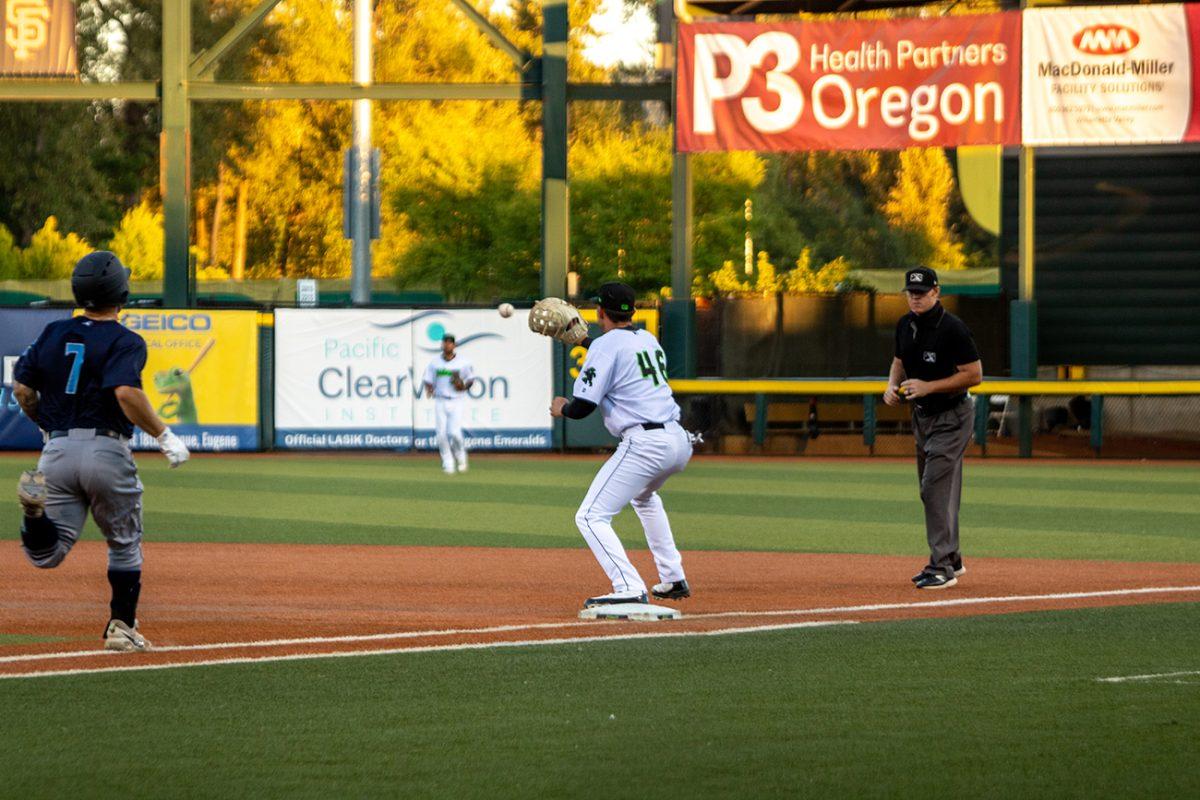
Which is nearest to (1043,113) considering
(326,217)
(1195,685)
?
(1195,685)

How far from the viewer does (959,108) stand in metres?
26.8

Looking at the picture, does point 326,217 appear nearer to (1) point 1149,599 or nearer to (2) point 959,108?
(2) point 959,108

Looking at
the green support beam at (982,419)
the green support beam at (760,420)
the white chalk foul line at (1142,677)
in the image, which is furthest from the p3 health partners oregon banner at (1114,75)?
the white chalk foul line at (1142,677)

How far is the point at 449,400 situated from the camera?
79.5 feet

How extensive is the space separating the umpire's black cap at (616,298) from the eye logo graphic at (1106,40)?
59.8 feet

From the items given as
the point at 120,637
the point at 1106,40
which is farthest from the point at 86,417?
the point at 1106,40

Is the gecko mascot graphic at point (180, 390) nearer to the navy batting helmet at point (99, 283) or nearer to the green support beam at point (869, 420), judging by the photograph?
the green support beam at point (869, 420)

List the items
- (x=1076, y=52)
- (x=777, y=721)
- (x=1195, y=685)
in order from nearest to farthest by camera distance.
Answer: (x=777, y=721), (x=1195, y=685), (x=1076, y=52)

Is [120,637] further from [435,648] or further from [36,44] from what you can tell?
[36,44]

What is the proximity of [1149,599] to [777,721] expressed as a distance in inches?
191

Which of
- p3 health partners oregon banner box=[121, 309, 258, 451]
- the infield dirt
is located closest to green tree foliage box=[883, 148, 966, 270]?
p3 health partners oregon banner box=[121, 309, 258, 451]

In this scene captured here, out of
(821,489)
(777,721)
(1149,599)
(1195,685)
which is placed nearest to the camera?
(777,721)

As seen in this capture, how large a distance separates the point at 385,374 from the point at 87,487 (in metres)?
20.6

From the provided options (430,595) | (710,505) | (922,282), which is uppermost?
(922,282)
